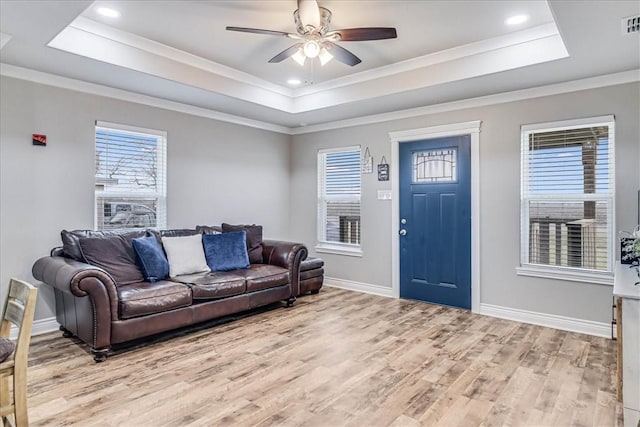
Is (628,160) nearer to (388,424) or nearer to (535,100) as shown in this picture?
(535,100)

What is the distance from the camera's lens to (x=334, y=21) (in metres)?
3.24

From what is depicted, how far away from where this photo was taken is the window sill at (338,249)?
563cm

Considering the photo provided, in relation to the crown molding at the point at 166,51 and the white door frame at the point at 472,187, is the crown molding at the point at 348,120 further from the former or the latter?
the crown molding at the point at 166,51

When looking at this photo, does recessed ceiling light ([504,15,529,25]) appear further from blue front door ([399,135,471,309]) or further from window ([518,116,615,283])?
blue front door ([399,135,471,309])

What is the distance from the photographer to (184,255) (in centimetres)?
418

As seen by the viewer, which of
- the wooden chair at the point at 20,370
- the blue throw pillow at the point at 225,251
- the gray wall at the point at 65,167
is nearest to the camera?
the wooden chair at the point at 20,370

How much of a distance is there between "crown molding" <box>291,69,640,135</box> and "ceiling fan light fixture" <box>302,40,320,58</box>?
2247 mm

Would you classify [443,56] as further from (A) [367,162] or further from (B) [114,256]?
(B) [114,256]

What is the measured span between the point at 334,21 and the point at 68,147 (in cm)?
288

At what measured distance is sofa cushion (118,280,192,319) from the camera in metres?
3.26

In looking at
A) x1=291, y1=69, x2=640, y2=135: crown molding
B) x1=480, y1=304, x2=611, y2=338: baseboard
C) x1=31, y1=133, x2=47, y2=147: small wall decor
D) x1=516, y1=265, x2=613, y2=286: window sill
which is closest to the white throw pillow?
x1=31, y1=133, x2=47, y2=147: small wall decor

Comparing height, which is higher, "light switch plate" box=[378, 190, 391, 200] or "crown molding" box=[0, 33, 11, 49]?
"crown molding" box=[0, 33, 11, 49]

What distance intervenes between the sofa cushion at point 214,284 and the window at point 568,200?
3.04 m

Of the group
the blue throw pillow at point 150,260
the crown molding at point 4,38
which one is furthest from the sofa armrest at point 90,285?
the crown molding at point 4,38
